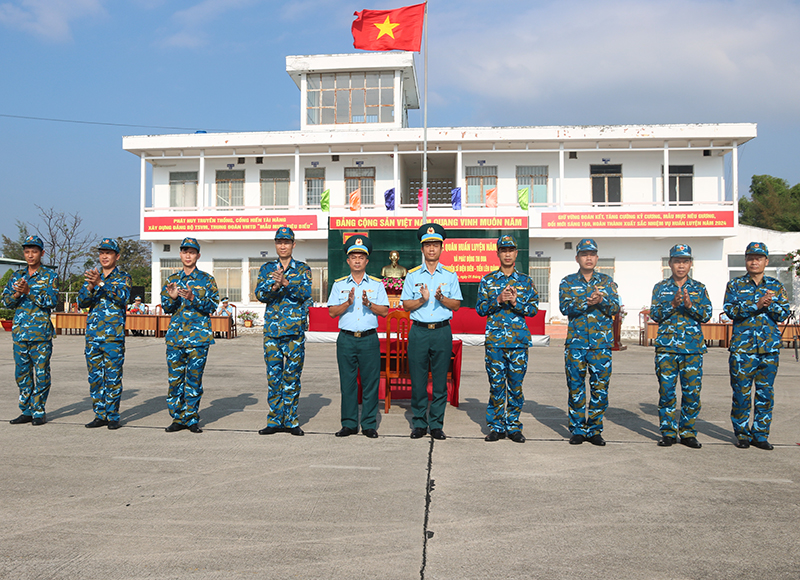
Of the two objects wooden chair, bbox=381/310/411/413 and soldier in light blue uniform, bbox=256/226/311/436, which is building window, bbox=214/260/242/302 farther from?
soldier in light blue uniform, bbox=256/226/311/436

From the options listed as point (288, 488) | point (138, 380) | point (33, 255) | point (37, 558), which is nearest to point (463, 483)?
point (288, 488)

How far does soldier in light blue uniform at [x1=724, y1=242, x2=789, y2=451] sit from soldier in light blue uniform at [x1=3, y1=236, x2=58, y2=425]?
23.5 feet

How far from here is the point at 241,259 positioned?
24.5 m

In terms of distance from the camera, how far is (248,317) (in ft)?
77.6

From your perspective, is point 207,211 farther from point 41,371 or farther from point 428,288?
point 428,288

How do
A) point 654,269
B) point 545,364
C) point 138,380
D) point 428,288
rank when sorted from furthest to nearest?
point 654,269
point 545,364
point 138,380
point 428,288

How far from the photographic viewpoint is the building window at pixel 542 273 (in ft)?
75.7

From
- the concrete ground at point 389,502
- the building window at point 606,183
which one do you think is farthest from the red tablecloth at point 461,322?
the concrete ground at point 389,502

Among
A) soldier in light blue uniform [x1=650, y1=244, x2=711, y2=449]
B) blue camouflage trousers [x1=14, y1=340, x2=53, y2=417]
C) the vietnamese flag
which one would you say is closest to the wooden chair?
soldier in light blue uniform [x1=650, y1=244, x2=711, y2=449]

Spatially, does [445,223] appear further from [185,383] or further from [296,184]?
[185,383]

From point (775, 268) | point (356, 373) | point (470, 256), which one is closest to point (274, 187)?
point (470, 256)

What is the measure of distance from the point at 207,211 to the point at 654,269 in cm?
1896

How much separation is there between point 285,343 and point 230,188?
21036 millimetres

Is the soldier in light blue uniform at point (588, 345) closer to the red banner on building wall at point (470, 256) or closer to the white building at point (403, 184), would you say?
the red banner on building wall at point (470, 256)
